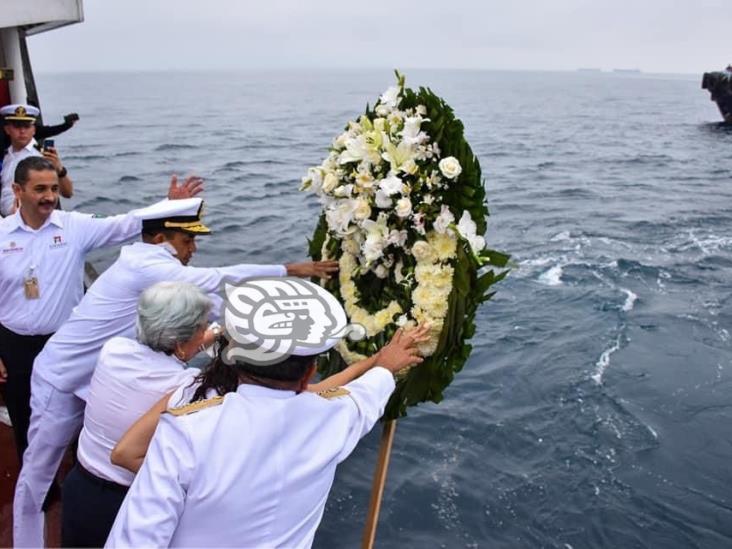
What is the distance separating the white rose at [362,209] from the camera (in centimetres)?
352

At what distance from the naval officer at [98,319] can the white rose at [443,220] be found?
93cm

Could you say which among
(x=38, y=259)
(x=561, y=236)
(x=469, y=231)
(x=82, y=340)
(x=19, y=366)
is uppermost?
(x=469, y=231)

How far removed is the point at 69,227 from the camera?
4.10 meters

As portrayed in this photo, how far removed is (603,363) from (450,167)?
21.3 feet

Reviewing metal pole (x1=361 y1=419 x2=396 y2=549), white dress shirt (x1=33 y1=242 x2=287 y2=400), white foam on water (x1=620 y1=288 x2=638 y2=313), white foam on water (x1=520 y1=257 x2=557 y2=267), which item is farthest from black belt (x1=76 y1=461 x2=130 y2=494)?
white foam on water (x1=520 y1=257 x2=557 y2=267)

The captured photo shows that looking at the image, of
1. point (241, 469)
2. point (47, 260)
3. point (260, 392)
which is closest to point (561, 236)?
point (47, 260)

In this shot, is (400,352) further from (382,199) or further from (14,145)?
(14,145)

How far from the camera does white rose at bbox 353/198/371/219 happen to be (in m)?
3.52

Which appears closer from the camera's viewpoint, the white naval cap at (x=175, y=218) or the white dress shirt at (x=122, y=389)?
the white dress shirt at (x=122, y=389)

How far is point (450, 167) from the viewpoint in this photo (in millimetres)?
3344

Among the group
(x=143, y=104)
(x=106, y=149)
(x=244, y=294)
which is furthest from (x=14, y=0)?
(x=143, y=104)

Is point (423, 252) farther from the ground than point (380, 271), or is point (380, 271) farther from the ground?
point (423, 252)

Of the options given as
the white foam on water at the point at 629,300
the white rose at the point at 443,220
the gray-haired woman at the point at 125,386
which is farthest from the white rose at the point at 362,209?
the white foam on water at the point at 629,300

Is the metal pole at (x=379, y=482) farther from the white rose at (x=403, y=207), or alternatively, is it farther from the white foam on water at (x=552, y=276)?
the white foam on water at (x=552, y=276)
